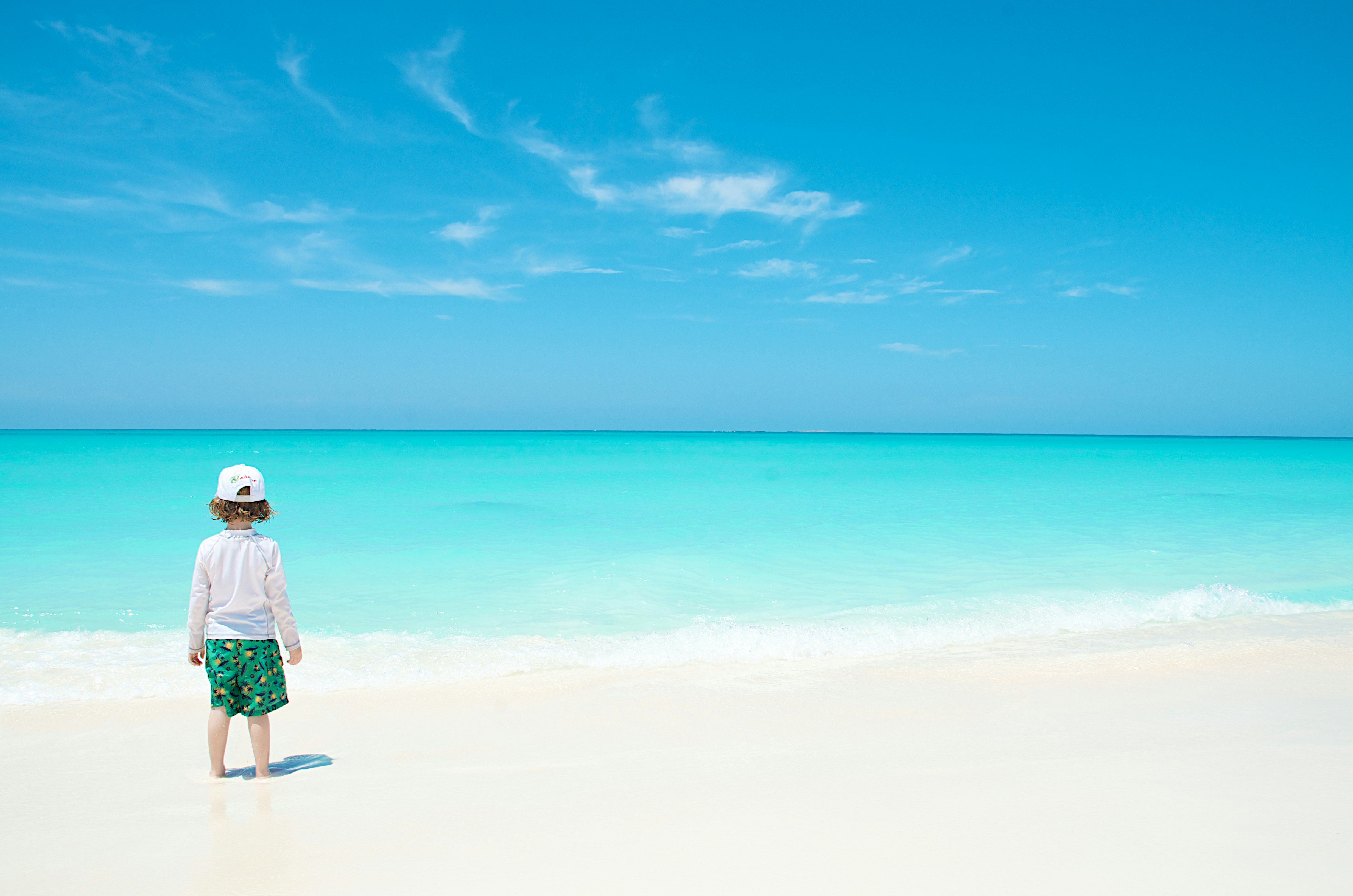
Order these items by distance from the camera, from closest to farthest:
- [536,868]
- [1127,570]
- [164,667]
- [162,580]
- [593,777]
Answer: [536,868], [593,777], [164,667], [162,580], [1127,570]

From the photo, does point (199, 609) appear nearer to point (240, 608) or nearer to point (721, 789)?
point (240, 608)

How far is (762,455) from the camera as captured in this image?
212 feet

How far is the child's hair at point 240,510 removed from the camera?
335 cm

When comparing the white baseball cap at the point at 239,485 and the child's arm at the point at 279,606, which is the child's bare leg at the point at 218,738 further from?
the white baseball cap at the point at 239,485

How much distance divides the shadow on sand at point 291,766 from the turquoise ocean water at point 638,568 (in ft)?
4.85

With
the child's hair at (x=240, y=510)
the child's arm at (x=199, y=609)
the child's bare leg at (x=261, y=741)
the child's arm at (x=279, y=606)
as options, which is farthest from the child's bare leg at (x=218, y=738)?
the child's hair at (x=240, y=510)

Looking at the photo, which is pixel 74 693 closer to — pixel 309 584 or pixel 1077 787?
pixel 309 584

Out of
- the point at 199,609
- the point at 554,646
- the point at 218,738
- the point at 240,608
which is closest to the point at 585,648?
the point at 554,646

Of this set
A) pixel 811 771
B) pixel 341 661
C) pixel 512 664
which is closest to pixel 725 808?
pixel 811 771

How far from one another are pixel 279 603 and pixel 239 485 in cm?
62

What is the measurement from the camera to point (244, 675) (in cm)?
344

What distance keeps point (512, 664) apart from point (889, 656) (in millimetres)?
3306

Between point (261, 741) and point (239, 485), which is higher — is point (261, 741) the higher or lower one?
the lower one

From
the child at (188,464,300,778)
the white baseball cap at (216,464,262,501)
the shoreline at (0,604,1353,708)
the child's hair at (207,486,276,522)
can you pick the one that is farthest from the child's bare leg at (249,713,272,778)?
the shoreline at (0,604,1353,708)
